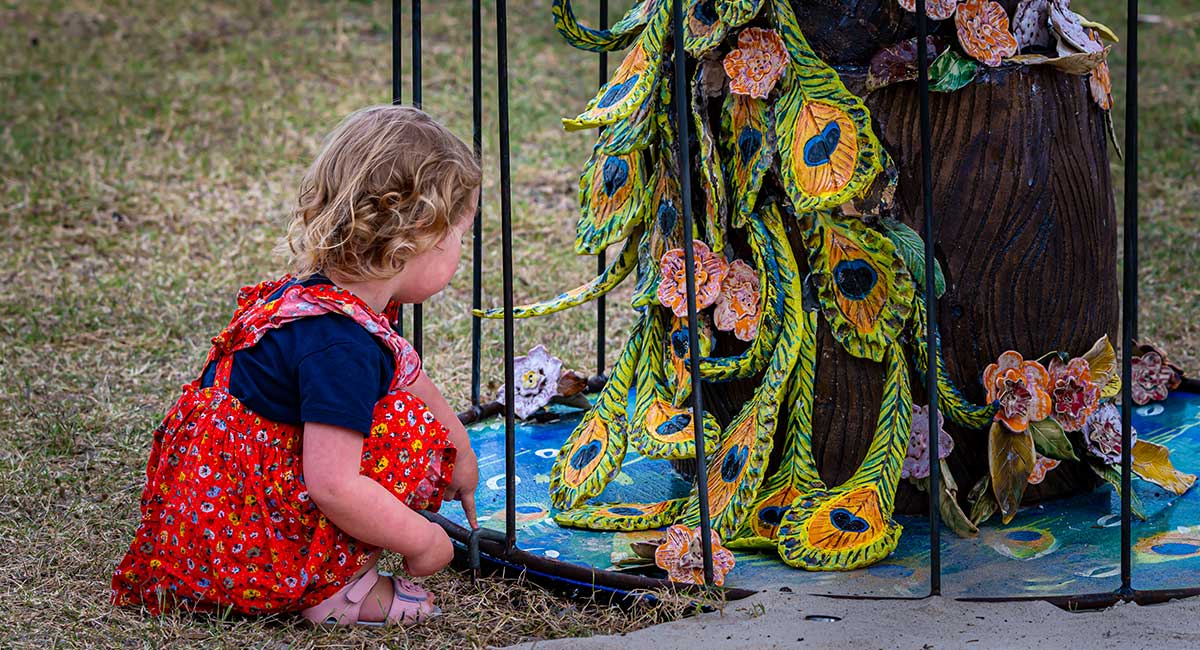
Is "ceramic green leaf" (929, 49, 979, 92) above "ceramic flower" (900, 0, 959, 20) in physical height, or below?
below

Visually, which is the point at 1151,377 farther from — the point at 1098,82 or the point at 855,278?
the point at 855,278

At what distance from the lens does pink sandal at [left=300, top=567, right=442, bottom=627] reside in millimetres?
2252

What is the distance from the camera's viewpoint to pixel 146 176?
18.5 feet

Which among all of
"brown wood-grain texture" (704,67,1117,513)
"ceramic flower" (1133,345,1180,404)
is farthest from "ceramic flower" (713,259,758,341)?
"ceramic flower" (1133,345,1180,404)

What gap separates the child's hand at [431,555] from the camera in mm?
2199

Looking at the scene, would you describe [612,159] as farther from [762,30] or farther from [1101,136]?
[1101,136]

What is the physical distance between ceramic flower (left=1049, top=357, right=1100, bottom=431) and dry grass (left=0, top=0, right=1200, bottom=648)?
0.91 m

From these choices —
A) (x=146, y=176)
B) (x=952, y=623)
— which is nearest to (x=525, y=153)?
(x=146, y=176)

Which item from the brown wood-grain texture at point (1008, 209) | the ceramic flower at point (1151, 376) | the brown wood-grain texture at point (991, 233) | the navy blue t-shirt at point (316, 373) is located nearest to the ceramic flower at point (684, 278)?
the brown wood-grain texture at point (991, 233)

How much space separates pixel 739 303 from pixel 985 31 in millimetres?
662

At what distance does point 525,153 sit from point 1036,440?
378 centimetres

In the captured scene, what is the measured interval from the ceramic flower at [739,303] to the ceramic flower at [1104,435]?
704 millimetres

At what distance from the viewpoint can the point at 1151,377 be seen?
3189mm

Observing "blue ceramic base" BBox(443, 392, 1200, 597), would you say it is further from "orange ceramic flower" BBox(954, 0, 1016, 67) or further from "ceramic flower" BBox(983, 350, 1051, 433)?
"orange ceramic flower" BBox(954, 0, 1016, 67)
